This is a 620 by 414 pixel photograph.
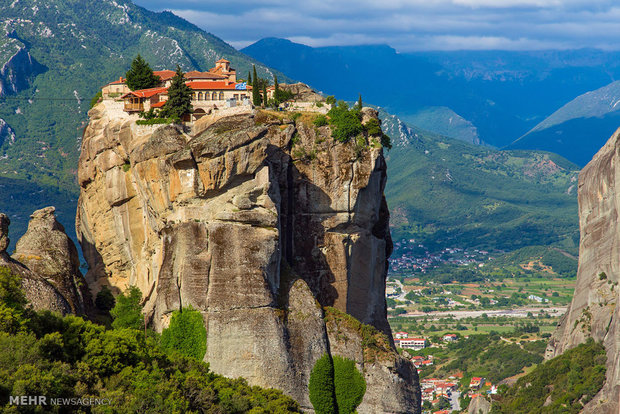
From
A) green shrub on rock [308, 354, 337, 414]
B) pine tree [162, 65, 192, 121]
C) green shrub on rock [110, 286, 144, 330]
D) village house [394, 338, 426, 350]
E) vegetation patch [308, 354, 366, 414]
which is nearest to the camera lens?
green shrub on rock [308, 354, 337, 414]

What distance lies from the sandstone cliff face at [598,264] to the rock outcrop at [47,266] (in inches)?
1992

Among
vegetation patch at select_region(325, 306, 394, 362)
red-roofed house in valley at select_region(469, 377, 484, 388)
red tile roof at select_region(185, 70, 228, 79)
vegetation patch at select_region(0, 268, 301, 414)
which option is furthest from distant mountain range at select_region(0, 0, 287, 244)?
vegetation patch at select_region(0, 268, 301, 414)

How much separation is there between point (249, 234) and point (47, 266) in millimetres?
11846

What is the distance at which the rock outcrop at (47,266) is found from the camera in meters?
53.6

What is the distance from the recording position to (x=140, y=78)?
7850 centimetres

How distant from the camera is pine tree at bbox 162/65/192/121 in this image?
69.7 meters

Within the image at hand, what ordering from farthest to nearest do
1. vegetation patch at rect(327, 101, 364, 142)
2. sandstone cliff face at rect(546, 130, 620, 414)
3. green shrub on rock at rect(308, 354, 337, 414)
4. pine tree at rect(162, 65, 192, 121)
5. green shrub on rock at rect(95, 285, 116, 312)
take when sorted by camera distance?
sandstone cliff face at rect(546, 130, 620, 414), vegetation patch at rect(327, 101, 364, 142), pine tree at rect(162, 65, 192, 121), green shrub on rock at rect(95, 285, 116, 312), green shrub on rock at rect(308, 354, 337, 414)

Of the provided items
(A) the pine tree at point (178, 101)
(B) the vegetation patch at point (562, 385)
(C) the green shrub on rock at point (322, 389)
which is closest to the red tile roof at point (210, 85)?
(A) the pine tree at point (178, 101)

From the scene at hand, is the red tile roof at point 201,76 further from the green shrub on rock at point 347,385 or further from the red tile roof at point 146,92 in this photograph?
the green shrub on rock at point 347,385

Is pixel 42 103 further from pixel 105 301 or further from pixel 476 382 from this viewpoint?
pixel 105 301

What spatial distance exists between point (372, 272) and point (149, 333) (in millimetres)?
20156

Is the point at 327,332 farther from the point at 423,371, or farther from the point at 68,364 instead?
the point at 423,371

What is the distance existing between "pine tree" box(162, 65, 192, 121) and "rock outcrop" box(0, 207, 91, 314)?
10.9 m

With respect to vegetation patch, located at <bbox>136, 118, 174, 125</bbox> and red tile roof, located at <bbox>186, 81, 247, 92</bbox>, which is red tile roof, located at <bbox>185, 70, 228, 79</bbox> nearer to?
red tile roof, located at <bbox>186, 81, 247, 92</bbox>
